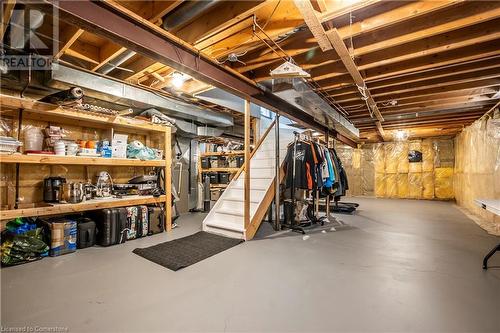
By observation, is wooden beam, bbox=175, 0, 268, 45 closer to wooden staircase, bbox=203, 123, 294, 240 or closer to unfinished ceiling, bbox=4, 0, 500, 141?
unfinished ceiling, bbox=4, 0, 500, 141

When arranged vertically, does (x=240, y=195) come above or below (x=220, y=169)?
below

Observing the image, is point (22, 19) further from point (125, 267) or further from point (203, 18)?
point (125, 267)

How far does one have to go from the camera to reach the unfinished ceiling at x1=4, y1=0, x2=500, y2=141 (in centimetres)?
202

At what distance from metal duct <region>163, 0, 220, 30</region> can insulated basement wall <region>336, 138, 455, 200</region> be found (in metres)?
9.86

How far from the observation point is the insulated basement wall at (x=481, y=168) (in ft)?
14.1

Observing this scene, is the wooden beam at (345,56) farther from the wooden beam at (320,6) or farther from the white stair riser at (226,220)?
the white stair riser at (226,220)

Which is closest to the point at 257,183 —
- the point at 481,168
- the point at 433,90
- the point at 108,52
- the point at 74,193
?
the point at 74,193

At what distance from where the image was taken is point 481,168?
502 centimetres

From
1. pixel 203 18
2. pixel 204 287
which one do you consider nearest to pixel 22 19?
pixel 203 18

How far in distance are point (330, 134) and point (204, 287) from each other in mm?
5188

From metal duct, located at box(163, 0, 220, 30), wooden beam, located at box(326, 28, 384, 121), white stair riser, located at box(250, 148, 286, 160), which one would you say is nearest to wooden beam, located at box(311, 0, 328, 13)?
wooden beam, located at box(326, 28, 384, 121)

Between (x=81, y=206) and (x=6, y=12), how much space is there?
7.30 feet

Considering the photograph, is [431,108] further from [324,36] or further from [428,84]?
[324,36]

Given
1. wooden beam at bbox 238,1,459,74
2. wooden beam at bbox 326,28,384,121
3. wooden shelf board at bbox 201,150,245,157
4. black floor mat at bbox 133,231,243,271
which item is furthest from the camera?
wooden shelf board at bbox 201,150,245,157
